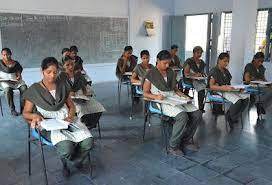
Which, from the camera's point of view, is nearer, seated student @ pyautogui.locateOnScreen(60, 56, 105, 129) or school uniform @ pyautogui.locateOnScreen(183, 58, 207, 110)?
seated student @ pyautogui.locateOnScreen(60, 56, 105, 129)

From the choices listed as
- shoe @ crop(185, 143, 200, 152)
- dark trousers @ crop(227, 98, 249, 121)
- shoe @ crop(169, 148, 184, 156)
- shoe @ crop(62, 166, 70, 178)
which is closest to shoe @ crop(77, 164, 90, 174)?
shoe @ crop(62, 166, 70, 178)

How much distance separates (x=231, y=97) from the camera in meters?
3.82

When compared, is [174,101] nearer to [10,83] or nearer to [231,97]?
[231,97]

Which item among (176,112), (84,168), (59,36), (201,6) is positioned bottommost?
(84,168)

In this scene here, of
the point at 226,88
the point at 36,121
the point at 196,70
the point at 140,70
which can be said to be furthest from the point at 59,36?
the point at 36,121

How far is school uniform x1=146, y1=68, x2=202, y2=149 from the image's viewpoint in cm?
296

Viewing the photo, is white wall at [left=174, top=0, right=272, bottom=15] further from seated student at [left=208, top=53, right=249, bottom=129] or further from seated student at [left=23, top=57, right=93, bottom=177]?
seated student at [left=23, top=57, right=93, bottom=177]

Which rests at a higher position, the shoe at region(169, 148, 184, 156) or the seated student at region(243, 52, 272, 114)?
the seated student at region(243, 52, 272, 114)

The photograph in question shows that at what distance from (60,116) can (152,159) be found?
1.08m

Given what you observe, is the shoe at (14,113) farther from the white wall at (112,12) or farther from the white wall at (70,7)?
the white wall at (70,7)

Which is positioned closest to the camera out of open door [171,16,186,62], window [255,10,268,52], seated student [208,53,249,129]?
seated student [208,53,249,129]

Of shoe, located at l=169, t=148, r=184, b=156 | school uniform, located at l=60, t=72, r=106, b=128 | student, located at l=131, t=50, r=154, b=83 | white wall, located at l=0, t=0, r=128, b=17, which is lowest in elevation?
shoe, located at l=169, t=148, r=184, b=156

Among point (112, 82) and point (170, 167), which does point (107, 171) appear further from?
point (112, 82)

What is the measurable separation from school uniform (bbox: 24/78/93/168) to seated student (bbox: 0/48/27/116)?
2387mm
